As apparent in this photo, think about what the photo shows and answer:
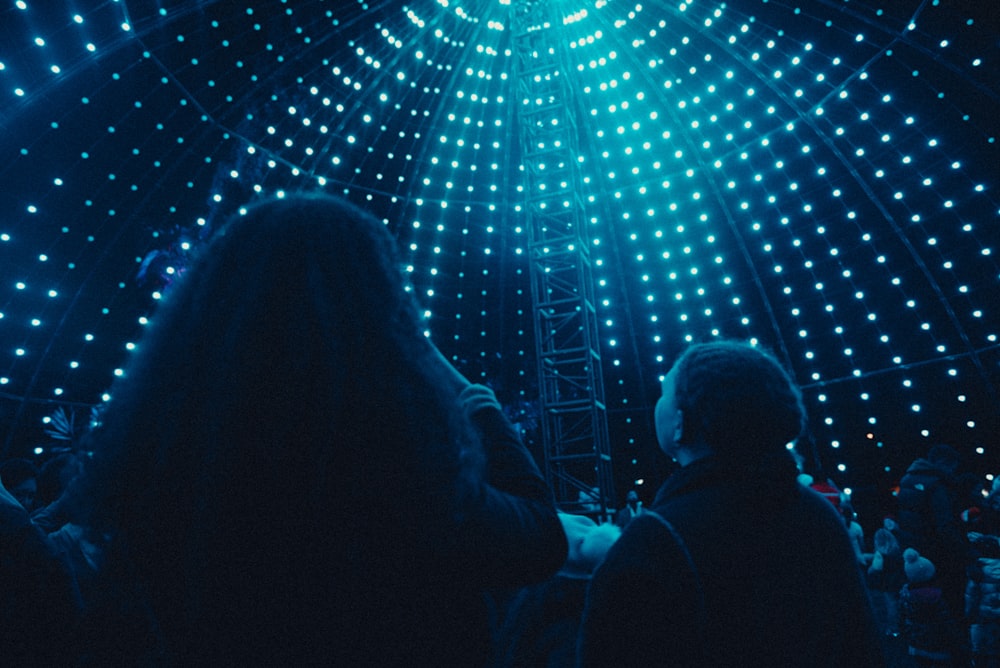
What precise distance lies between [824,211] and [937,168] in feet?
4.13

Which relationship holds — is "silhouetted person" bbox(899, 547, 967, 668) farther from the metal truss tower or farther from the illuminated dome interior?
the illuminated dome interior

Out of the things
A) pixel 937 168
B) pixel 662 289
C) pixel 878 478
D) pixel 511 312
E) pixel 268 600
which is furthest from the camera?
pixel 511 312

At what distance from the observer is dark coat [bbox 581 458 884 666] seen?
1.14 metres

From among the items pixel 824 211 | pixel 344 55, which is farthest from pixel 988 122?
pixel 344 55

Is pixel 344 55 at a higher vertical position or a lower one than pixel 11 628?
higher

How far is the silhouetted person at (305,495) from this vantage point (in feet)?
2.41

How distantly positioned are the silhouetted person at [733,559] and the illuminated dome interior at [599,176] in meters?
6.37

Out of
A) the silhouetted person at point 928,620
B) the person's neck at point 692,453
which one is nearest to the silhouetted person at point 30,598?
the person's neck at point 692,453

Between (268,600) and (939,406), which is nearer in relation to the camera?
(268,600)

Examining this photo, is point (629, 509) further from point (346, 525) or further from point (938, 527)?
point (346, 525)

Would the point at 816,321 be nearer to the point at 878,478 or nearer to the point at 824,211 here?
the point at 824,211

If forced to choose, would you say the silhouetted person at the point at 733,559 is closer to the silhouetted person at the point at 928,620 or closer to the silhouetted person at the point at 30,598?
the silhouetted person at the point at 30,598

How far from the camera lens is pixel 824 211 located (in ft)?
24.3

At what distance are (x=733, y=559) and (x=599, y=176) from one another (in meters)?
8.15
